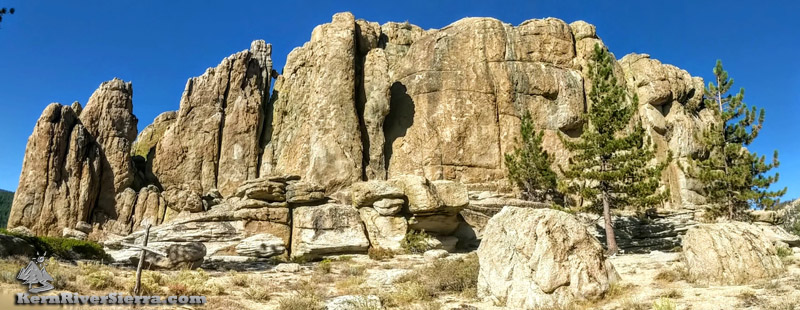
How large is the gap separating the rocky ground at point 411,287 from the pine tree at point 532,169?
21.8 m

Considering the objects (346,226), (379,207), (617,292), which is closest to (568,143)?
(379,207)

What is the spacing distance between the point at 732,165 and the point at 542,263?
89.2ft

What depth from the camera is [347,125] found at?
4453cm

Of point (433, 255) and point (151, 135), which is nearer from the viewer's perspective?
point (433, 255)

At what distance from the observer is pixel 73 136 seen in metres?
39.6

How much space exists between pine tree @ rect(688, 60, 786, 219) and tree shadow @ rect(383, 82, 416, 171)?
2468 cm

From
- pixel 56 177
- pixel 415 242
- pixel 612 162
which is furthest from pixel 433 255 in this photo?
pixel 56 177

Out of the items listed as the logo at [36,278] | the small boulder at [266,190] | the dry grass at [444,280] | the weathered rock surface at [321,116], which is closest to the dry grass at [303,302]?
the dry grass at [444,280]

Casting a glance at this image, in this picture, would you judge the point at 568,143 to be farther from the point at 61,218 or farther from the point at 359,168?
the point at 61,218

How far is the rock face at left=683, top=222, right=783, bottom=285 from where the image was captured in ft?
45.9

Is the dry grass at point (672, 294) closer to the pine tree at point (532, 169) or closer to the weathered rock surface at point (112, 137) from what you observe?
the pine tree at point (532, 169)

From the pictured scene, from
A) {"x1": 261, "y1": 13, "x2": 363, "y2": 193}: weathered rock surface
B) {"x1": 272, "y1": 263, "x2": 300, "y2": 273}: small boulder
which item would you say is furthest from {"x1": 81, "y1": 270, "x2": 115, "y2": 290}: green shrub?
{"x1": 261, "y1": 13, "x2": 363, "y2": 193}: weathered rock surface

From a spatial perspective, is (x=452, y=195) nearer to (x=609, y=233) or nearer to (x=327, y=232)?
(x=327, y=232)

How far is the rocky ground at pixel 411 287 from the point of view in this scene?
12273 millimetres
